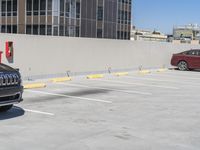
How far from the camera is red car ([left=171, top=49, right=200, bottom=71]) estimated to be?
2627 cm

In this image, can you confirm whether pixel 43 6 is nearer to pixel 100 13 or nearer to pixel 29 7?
pixel 29 7

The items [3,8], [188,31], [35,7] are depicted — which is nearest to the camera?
[35,7]

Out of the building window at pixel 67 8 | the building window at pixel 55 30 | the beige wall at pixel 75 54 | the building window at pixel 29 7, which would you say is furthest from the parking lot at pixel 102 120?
the building window at pixel 29 7

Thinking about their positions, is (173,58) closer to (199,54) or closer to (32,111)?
(199,54)

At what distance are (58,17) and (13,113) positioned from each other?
40484mm

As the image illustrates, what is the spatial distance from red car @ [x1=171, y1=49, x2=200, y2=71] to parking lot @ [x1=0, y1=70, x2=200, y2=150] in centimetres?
1141

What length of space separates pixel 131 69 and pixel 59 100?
12310 mm

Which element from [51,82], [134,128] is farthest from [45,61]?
[134,128]

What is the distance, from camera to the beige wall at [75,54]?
17017mm

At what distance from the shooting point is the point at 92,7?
5562 cm

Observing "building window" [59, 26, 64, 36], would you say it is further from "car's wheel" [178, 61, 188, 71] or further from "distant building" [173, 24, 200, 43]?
"distant building" [173, 24, 200, 43]

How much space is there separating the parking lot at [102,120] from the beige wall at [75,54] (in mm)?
2744

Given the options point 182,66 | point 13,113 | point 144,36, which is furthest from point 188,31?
point 13,113

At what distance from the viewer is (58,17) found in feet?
162
